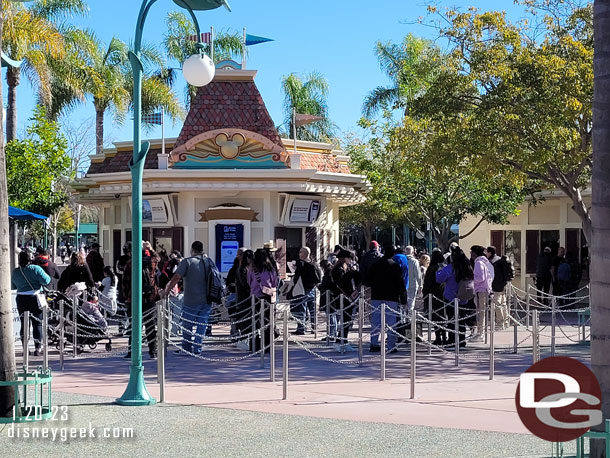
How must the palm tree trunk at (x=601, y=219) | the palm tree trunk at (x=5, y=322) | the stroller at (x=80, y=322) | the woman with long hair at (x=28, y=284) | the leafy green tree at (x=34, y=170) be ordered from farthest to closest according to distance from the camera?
the leafy green tree at (x=34, y=170) < the stroller at (x=80, y=322) < the woman with long hair at (x=28, y=284) < the palm tree trunk at (x=5, y=322) < the palm tree trunk at (x=601, y=219)

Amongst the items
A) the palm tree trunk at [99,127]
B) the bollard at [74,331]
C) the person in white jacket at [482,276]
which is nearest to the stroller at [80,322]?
the bollard at [74,331]

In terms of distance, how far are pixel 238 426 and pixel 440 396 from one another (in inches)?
115

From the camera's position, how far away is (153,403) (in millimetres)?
10406

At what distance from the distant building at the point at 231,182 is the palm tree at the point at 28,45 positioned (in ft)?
14.1

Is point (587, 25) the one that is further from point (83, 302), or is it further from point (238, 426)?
point (238, 426)

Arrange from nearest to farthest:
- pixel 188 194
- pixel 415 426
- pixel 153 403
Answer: pixel 415 426
pixel 153 403
pixel 188 194

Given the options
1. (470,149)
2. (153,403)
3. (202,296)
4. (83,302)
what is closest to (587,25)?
(470,149)

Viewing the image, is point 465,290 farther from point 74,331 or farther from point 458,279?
point 74,331

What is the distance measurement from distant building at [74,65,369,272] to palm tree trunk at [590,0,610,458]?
17541mm

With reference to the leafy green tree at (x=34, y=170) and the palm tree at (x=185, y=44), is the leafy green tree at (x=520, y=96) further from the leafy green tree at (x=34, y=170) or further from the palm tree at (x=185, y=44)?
the palm tree at (x=185, y=44)

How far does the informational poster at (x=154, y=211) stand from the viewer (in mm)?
25031

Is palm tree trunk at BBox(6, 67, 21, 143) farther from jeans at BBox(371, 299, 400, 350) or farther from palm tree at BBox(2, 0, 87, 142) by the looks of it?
jeans at BBox(371, 299, 400, 350)

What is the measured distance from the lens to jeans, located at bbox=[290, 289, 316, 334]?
18328 millimetres

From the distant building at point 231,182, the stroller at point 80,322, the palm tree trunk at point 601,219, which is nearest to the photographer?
the palm tree trunk at point 601,219
